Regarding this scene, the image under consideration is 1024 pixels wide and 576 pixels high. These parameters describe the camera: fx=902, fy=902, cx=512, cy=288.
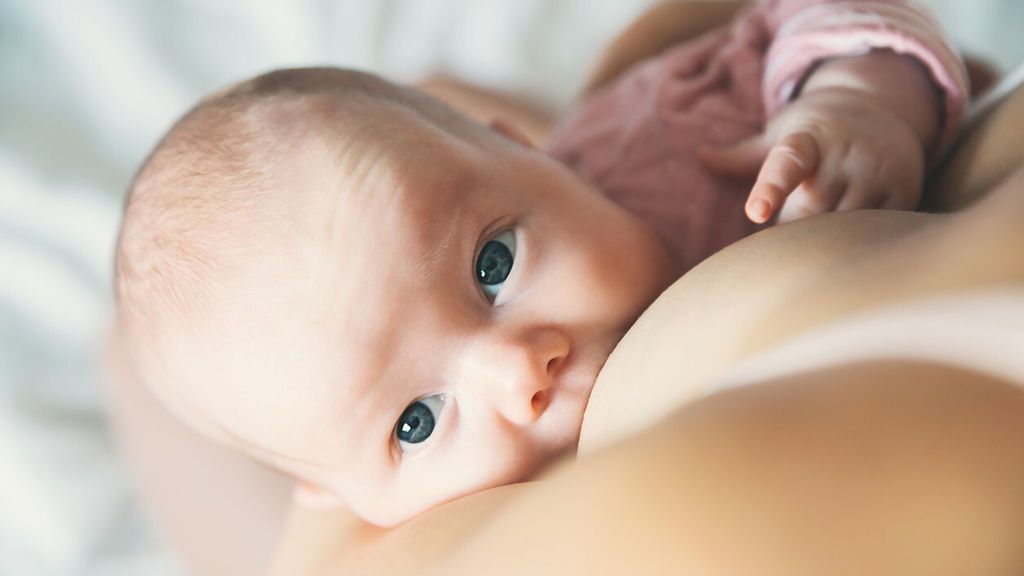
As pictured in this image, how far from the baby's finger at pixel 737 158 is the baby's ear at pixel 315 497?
384mm

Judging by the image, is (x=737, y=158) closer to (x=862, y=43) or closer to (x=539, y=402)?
(x=862, y=43)

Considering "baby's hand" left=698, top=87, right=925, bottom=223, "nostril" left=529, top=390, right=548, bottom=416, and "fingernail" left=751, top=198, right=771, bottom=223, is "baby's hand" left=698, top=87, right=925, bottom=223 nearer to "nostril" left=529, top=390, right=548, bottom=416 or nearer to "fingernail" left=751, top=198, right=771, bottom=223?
"fingernail" left=751, top=198, right=771, bottom=223

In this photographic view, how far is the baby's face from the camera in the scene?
556mm

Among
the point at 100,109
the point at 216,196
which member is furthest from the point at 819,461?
the point at 100,109

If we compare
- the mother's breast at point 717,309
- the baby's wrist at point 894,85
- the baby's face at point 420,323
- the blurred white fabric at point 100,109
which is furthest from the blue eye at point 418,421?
the blurred white fabric at point 100,109

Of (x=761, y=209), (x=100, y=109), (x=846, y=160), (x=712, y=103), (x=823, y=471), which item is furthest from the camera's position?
(x=100, y=109)

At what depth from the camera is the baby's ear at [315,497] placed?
0.70m

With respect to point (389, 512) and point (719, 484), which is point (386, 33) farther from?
point (719, 484)

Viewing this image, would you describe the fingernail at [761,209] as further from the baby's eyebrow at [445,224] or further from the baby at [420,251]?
the baby's eyebrow at [445,224]

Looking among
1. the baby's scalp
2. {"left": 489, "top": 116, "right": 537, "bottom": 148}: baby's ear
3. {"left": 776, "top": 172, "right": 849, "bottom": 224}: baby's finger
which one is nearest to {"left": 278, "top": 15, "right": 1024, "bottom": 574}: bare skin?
{"left": 776, "top": 172, "right": 849, "bottom": 224}: baby's finger

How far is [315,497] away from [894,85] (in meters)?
0.53

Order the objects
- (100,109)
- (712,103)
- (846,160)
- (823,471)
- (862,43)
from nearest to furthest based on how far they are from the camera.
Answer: (823,471) → (846,160) → (862,43) → (712,103) → (100,109)

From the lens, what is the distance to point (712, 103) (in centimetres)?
79

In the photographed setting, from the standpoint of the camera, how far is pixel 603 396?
366 mm
